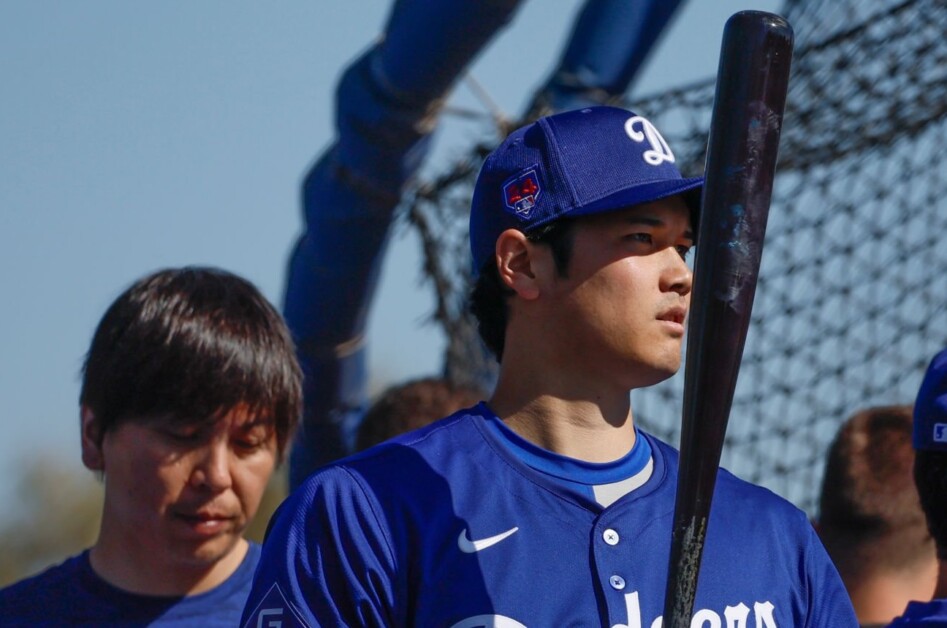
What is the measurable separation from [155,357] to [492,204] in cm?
99

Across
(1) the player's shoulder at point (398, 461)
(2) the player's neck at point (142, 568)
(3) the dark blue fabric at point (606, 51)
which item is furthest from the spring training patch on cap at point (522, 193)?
(3) the dark blue fabric at point (606, 51)

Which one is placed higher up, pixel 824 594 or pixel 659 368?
pixel 659 368

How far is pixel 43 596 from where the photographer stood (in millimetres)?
3172

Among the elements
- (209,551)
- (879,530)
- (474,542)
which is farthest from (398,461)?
(879,530)

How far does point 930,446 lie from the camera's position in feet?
9.32

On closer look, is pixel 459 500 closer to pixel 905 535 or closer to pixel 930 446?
pixel 930 446

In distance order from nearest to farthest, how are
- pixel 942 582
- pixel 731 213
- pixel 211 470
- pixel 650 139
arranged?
pixel 731 213
pixel 650 139
pixel 942 582
pixel 211 470

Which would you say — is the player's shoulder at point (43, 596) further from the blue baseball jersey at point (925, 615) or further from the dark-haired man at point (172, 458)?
the blue baseball jersey at point (925, 615)

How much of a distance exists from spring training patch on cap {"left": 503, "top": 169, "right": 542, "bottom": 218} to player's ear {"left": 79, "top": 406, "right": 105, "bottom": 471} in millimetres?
1204

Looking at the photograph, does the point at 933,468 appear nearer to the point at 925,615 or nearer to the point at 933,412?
the point at 933,412

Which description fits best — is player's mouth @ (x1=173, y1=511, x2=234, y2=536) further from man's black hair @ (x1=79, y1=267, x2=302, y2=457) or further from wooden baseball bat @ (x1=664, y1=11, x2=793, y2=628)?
wooden baseball bat @ (x1=664, y1=11, x2=793, y2=628)

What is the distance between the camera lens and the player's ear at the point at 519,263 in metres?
2.51

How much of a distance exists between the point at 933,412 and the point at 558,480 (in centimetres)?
92

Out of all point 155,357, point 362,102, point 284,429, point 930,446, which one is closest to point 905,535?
point 930,446
